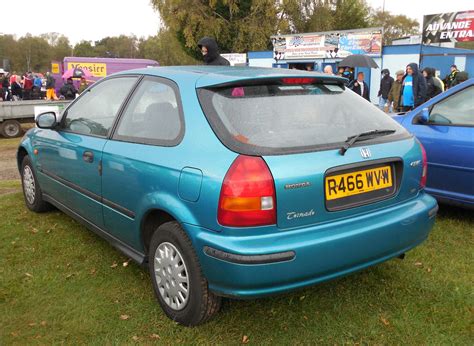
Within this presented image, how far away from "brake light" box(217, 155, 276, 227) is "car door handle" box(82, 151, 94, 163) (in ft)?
4.92

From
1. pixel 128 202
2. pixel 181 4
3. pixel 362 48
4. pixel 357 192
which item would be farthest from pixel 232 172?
pixel 181 4

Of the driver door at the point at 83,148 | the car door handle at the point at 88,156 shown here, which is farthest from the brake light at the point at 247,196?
the car door handle at the point at 88,156

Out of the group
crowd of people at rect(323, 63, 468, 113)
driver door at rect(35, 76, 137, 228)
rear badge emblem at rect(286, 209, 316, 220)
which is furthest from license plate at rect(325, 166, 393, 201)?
crowd of people at rect(323, 63, 468, 113)

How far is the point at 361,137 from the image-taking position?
274 centimetres

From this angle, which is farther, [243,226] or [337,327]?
[337,327]

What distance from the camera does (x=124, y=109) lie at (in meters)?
3.31

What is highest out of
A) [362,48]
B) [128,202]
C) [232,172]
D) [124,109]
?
[362,48]

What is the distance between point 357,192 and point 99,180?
1860 mm

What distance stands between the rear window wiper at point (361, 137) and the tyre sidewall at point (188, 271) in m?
1.04

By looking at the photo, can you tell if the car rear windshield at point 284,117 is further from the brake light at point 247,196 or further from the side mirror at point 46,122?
the side mirror at point 46,122

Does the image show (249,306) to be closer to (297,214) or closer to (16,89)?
(297,214)

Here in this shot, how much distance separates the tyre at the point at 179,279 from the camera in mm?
2564

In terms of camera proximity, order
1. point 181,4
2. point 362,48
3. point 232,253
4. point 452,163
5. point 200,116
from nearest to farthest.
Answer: point 232,253 < point 200,116 < point 452,163 < point 362,48 < point 181,4

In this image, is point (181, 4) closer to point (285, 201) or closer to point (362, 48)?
point (362, 48)
